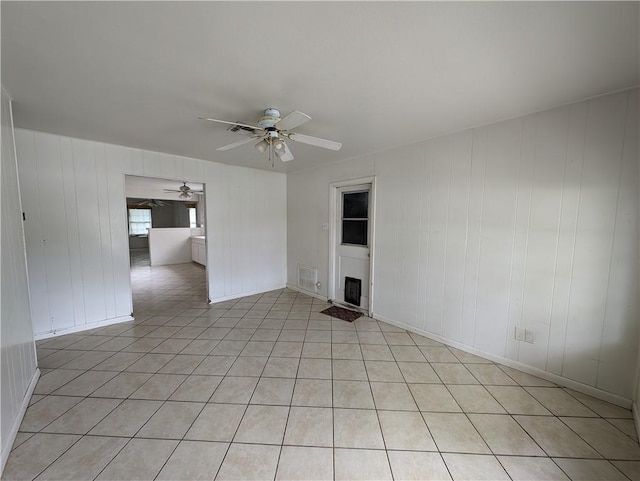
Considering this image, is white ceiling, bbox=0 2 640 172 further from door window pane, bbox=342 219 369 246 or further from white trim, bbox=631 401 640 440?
white trim, bbox=631 401 640 440

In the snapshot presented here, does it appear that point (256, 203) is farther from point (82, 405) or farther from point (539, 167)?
point (539, 167)


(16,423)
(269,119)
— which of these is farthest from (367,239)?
(16,423)

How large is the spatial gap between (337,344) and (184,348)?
5.31ft

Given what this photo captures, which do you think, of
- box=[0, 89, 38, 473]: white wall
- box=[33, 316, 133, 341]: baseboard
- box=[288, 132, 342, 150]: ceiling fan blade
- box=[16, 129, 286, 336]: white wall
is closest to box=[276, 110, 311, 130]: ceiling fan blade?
box=[288, 132, 342, 150]: ceiling fan blade

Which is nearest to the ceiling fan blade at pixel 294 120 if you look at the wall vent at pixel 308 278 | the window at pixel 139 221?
the wall vent at pixel 308 278

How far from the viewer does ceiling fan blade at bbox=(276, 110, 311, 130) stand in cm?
163

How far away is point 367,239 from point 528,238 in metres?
1.80

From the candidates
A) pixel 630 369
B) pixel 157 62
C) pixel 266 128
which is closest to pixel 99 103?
pixel 157 62

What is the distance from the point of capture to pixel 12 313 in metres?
1.63

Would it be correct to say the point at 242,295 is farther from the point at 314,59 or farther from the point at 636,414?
the point at 636,414

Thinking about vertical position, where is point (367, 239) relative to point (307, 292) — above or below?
above

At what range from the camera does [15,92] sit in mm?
1807

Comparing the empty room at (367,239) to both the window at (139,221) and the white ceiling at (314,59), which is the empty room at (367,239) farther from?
the window at (139,221)

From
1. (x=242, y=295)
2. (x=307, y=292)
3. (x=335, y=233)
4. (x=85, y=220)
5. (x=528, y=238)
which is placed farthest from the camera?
(x=307, y=292)
